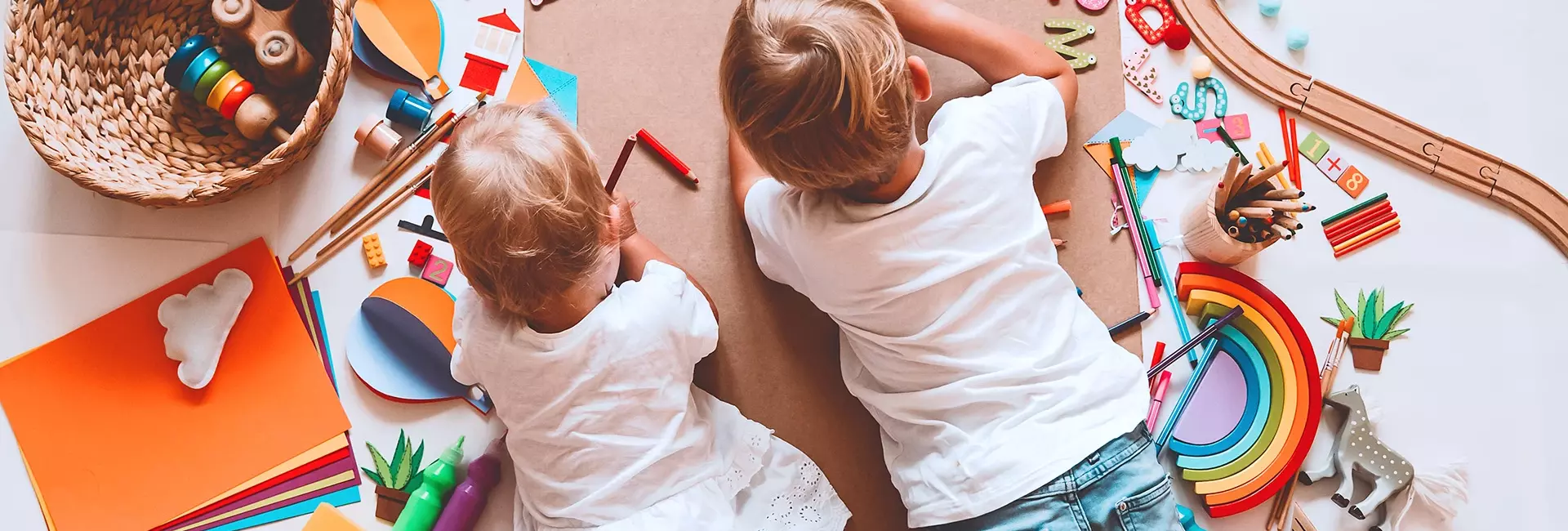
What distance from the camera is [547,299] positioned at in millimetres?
854

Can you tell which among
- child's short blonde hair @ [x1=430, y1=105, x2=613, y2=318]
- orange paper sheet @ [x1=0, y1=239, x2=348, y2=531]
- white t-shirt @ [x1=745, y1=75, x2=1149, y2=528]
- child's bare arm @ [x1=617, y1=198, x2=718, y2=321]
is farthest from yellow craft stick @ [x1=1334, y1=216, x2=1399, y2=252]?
orange paper sheet @ [x1=0, y1=239, x2=348, y2=531]

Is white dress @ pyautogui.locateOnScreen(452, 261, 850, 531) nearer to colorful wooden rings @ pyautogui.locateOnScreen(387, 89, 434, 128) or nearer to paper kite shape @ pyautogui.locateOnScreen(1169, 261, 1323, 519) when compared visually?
colorful wooden rings @ pyautogui.locateOnScreen(387, 89, 434, 128)

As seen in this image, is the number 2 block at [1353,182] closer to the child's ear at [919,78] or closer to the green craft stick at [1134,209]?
the green craft stick at [1134,209]

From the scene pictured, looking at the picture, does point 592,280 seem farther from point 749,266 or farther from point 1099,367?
point 1099,367

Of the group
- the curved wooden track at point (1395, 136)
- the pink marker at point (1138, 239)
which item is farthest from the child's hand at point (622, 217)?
the curved wooden track at point (1395, 136)

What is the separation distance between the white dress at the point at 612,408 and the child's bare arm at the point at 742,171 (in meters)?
0.16

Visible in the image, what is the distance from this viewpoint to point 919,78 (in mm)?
874

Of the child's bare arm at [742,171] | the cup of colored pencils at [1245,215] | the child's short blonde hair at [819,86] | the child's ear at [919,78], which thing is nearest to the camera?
the child's short blonde hair at [819,86]

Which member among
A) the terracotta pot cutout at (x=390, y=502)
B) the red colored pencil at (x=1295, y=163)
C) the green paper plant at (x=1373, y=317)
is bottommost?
the terracotta pot cutout at (x=390, y=502)

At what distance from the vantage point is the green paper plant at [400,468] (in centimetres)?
108

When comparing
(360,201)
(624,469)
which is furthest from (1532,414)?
(360,201)

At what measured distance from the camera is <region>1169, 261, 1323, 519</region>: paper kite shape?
1.05m

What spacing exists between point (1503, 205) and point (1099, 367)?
62 centimetres

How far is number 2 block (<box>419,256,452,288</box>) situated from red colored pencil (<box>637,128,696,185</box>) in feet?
0.93
